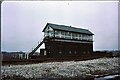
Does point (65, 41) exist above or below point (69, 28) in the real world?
below

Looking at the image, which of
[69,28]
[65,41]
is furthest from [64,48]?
[69,28]

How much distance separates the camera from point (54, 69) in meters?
3.08

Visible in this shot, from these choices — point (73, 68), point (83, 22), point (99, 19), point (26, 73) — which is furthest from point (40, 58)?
point (99, 19)

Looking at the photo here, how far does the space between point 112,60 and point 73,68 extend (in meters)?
0.62

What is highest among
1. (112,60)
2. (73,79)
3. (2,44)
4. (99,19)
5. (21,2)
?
(21,2)

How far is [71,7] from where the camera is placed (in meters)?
3.04

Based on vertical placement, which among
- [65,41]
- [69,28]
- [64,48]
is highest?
[69,28]

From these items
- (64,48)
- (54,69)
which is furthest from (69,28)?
(54,69)

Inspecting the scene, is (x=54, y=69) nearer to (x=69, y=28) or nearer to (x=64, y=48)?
(x=64, y=48)

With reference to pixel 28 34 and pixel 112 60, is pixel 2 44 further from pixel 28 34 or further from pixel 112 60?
pixel 112 60

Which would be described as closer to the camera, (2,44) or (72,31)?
(2,44)

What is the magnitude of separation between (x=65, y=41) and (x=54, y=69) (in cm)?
46

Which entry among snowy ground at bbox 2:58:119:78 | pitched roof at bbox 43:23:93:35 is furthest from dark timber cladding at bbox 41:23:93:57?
snowy ground at bbox 2:58:119:78

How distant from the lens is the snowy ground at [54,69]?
3047 mm
